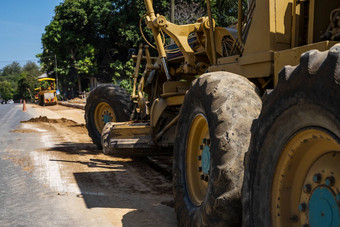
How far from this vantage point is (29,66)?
188 meters

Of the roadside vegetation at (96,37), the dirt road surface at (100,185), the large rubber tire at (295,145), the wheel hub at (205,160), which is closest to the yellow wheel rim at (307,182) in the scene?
the large rubber tire at (295,145)

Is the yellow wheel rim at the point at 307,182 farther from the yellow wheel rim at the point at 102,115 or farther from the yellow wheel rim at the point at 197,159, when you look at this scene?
the yellow wheel rim at the point at 102,115

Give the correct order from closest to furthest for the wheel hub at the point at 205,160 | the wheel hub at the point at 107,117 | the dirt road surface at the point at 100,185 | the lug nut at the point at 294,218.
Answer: the lug nut at the point at 294,218 < the wheel hub at the point at 205,160 < the dirt road surface at the point at 100,185 < the wheel hub at the point at 107,117

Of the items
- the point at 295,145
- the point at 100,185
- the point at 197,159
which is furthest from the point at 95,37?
the point at 295,145

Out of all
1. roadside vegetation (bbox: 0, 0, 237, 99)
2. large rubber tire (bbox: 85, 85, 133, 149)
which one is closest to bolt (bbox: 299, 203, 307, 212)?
large rubber tire (bbox: 85, 85, 133, 149)

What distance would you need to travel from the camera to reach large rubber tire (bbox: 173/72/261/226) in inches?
112

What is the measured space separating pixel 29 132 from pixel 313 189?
13.1m

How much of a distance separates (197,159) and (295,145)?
1.66m

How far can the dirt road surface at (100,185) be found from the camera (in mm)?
4535

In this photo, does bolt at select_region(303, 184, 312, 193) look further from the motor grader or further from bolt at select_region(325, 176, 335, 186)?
bolt at select_region(325, 176, 335, 186)

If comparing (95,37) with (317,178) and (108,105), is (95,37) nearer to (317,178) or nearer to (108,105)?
(108,105)

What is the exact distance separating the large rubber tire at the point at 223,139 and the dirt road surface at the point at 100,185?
111cm

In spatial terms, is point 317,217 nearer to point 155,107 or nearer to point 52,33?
point 155,107

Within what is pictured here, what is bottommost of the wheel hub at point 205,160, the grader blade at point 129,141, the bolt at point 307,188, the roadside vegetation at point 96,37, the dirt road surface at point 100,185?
the dirt road surface at point 100,185
